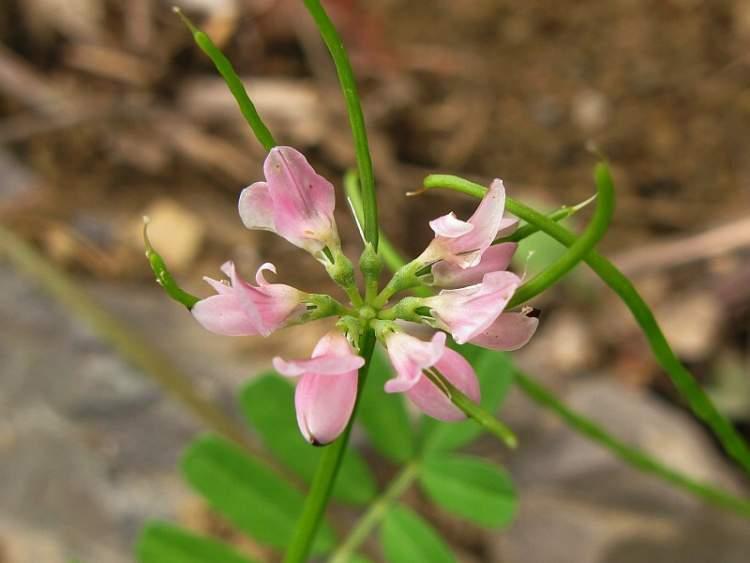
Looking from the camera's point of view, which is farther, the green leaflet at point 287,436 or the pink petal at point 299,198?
the green leaflet at point 287,436

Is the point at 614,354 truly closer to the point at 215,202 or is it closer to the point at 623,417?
the point at 623,417

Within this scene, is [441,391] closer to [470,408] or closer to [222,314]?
[470,408]

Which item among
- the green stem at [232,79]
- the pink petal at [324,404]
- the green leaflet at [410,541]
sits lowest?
the pink petal at [324,404]

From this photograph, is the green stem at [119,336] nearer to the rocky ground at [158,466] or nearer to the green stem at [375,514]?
the rocky ground at [158,466]

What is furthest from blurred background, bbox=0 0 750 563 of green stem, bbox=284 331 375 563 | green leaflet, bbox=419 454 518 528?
green stem, bbox=284 331 375 563

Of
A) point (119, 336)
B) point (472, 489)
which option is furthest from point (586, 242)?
point (119, 336)

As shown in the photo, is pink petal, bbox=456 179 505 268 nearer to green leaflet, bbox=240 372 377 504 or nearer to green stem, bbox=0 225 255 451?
green leaflet, bbox=240 372 377 504

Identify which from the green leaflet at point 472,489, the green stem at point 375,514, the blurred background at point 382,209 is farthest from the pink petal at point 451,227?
the blurred background at point 382,209
